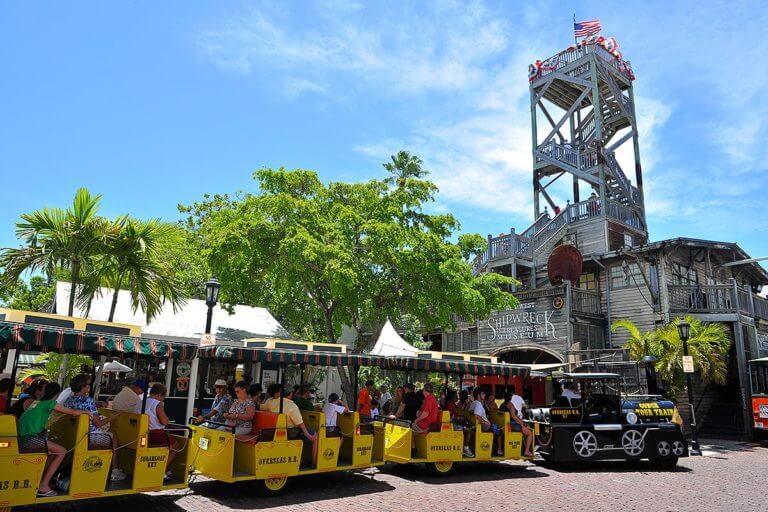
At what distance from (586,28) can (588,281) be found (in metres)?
14.5

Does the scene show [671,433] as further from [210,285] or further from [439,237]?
[210,285]

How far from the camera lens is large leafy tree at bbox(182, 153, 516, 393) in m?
16.1

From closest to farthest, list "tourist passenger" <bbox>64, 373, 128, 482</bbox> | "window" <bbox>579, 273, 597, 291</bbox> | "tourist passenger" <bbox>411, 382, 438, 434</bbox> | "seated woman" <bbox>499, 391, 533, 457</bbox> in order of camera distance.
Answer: "tourist passenger" <bbox>64, 373, 128, 482</bbox>, "tourist passenger" <bbox>411, 382, 438, 434</bbox>, "seated woman" <bbox>499, 391, 533, 457</bbox>, "window" <bbox>579, 273, 597, 291</bbox>

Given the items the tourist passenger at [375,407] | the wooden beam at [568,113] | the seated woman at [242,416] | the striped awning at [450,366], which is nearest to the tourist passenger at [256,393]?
the seated woman at [242,416]

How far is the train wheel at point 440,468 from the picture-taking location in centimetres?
1097

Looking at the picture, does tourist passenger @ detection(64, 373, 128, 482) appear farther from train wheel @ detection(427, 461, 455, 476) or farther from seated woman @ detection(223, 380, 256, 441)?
train wheel @ detection(427, 461, 455, 476)

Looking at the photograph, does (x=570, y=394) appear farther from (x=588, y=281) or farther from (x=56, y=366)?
(x=56, y=366)

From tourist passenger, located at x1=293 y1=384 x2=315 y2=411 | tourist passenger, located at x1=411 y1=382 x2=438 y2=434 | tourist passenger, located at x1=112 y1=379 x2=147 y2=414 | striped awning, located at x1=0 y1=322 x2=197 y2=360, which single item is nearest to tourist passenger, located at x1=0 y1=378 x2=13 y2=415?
striped awning, located at x1=0 y1=322 x2=197 y2=360

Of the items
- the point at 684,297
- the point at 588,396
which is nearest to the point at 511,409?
the point at 588,396

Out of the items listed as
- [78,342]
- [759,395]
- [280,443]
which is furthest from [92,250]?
[759,395]

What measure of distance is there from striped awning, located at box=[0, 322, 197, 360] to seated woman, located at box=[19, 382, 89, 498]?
0.55 metres

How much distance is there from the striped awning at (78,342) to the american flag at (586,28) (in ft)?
94.0

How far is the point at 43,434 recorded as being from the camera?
266 inches

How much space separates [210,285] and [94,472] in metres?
6.25
